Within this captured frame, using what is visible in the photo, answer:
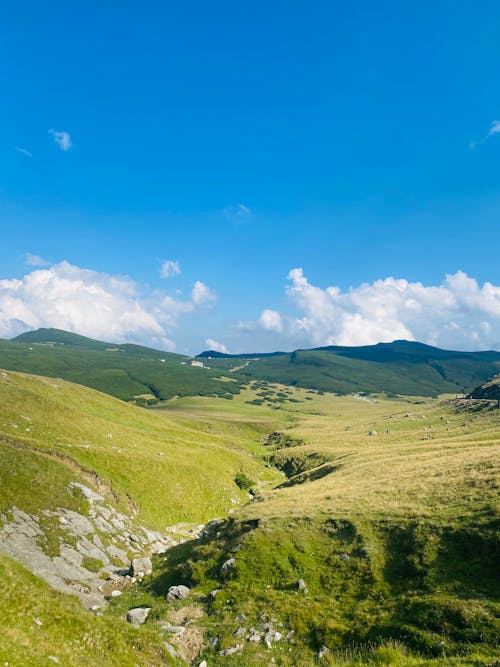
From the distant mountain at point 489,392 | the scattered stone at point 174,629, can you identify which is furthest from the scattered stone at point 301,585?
the distant mountain at point 489,392

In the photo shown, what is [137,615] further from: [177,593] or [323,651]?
[323,651]

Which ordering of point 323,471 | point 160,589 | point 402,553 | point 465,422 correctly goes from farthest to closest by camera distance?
1. point 465,422
2. point 323,471
3. point 160,589
4. point 402,553

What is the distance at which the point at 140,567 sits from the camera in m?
37.0

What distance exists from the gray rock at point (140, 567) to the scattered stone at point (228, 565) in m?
9.78

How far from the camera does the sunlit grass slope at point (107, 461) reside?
4581cm

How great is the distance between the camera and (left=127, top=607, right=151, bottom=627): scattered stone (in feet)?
85.8

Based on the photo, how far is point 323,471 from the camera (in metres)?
75.3

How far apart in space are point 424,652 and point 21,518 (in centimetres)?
3536

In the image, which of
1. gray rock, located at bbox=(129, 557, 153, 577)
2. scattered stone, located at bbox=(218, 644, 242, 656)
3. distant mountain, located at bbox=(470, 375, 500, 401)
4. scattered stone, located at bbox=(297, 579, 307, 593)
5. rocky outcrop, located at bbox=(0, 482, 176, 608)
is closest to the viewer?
scattered stone, located at bbox=(218, 644, 242, 656)

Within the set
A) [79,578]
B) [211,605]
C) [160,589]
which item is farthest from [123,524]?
[211,605]

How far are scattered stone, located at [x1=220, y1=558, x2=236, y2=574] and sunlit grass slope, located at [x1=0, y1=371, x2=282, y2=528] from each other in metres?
21.8

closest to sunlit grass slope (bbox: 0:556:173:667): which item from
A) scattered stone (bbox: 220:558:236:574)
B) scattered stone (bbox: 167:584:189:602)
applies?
scattered stone (bbox: 167:584:189:602)

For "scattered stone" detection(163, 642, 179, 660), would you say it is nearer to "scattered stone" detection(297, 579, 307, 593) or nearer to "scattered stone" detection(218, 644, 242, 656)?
"scattered stone" detection(218, 644, 242, 656)

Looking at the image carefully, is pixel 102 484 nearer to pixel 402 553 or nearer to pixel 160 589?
pixel 160 589
